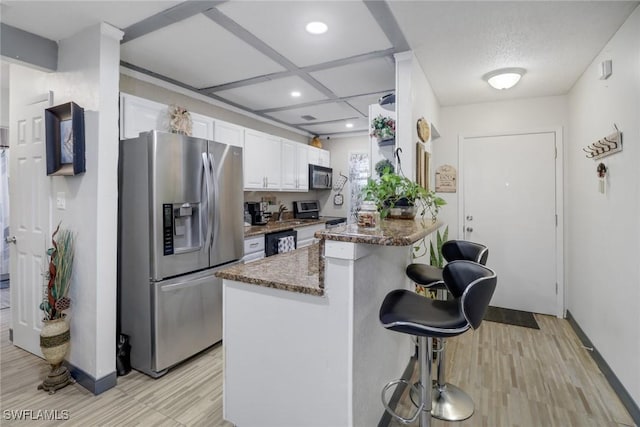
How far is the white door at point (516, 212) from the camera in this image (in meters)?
3.53

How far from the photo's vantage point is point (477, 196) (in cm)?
382

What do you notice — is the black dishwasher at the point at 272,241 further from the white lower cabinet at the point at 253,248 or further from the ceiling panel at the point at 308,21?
the ceiling panel at the point at 308,21

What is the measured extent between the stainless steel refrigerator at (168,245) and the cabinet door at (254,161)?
105 cm

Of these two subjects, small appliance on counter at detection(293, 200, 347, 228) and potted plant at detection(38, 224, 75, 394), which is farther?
small appliance on counter at detection(293, 200, 347, 228)

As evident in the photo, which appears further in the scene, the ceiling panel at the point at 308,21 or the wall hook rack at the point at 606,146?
the wall hook rack at the point at 606,146

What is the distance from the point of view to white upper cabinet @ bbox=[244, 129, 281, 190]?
12.4 feet

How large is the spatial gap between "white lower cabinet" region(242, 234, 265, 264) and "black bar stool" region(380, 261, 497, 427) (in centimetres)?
200

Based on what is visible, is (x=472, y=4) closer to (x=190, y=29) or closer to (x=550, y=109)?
(x=190, y=29)

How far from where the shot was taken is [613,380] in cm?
216

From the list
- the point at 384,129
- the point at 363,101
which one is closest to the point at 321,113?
the point at 363,101

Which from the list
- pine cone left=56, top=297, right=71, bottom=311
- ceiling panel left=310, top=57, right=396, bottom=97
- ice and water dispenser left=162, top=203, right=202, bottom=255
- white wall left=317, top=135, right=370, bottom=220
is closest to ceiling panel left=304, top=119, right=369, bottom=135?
white wall left=317, top=135, right=370, bottom=220

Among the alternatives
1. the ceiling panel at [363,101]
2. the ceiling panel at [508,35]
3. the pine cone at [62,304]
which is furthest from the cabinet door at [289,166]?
the pine cone at [62,304]

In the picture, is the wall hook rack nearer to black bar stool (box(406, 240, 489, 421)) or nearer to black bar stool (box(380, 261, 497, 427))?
black bar stool (box(406, 240, 489, 421))

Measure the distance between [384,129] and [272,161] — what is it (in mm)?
1901
